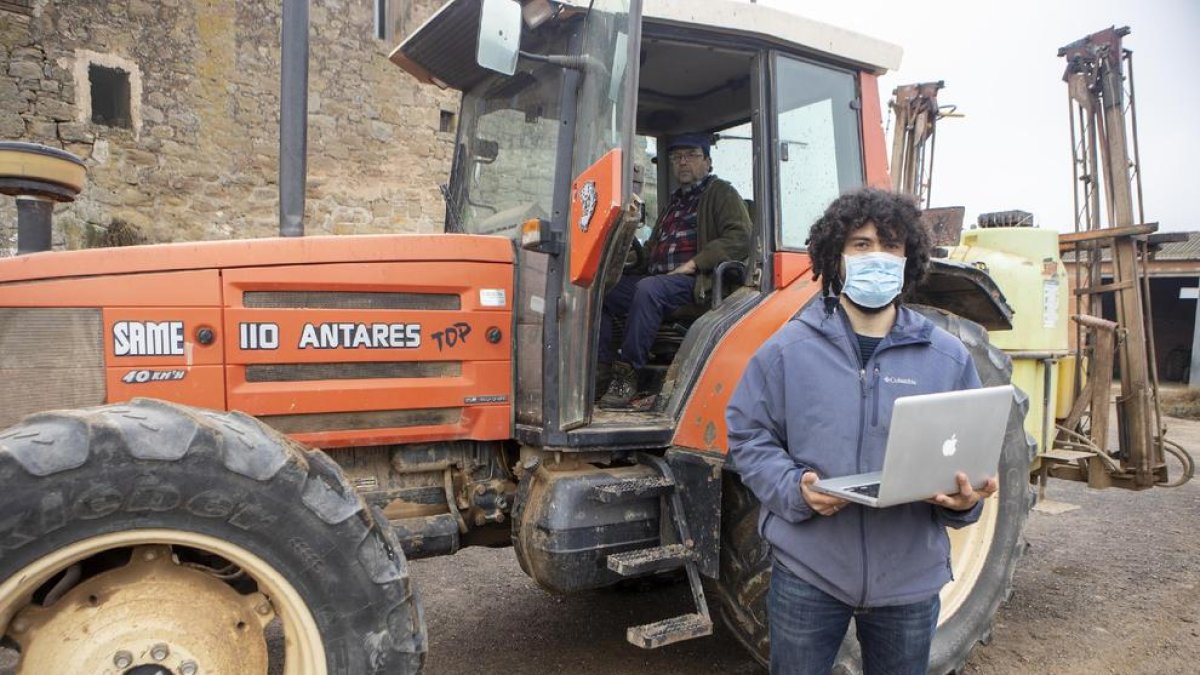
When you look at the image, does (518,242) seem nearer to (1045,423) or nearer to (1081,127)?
(1045,423)

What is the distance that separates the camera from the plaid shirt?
3705 mm

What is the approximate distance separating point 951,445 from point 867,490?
0.19 meters

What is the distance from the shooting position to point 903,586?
1.83 metres

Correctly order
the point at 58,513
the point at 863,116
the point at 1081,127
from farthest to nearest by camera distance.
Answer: the point at 1081,127, the point at 863,116, the point at 58,513

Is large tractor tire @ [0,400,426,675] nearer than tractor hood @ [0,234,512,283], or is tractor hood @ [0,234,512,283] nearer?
large tractor tire @ [0,400,426,675]

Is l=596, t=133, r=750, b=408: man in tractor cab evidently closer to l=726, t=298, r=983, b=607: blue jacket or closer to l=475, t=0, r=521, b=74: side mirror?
l=475, t=0, r=521, b=74: side mirror

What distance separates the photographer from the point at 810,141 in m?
3.32

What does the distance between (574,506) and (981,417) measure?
56.8 inches

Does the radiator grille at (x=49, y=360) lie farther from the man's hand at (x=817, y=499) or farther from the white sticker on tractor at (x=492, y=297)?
the man's hand at (x=817, y=499)

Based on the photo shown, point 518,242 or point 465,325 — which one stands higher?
point 518,242

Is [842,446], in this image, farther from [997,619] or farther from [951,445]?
[997,619]

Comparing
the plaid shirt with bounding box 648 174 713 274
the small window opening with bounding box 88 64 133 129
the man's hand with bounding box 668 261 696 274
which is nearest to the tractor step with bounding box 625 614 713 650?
the man's hand with bounding box 668 261 696 274

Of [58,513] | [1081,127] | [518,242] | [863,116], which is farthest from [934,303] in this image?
[58,513]

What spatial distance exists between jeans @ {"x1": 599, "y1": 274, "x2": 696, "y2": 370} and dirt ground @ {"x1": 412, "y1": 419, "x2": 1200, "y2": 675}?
1.24m
